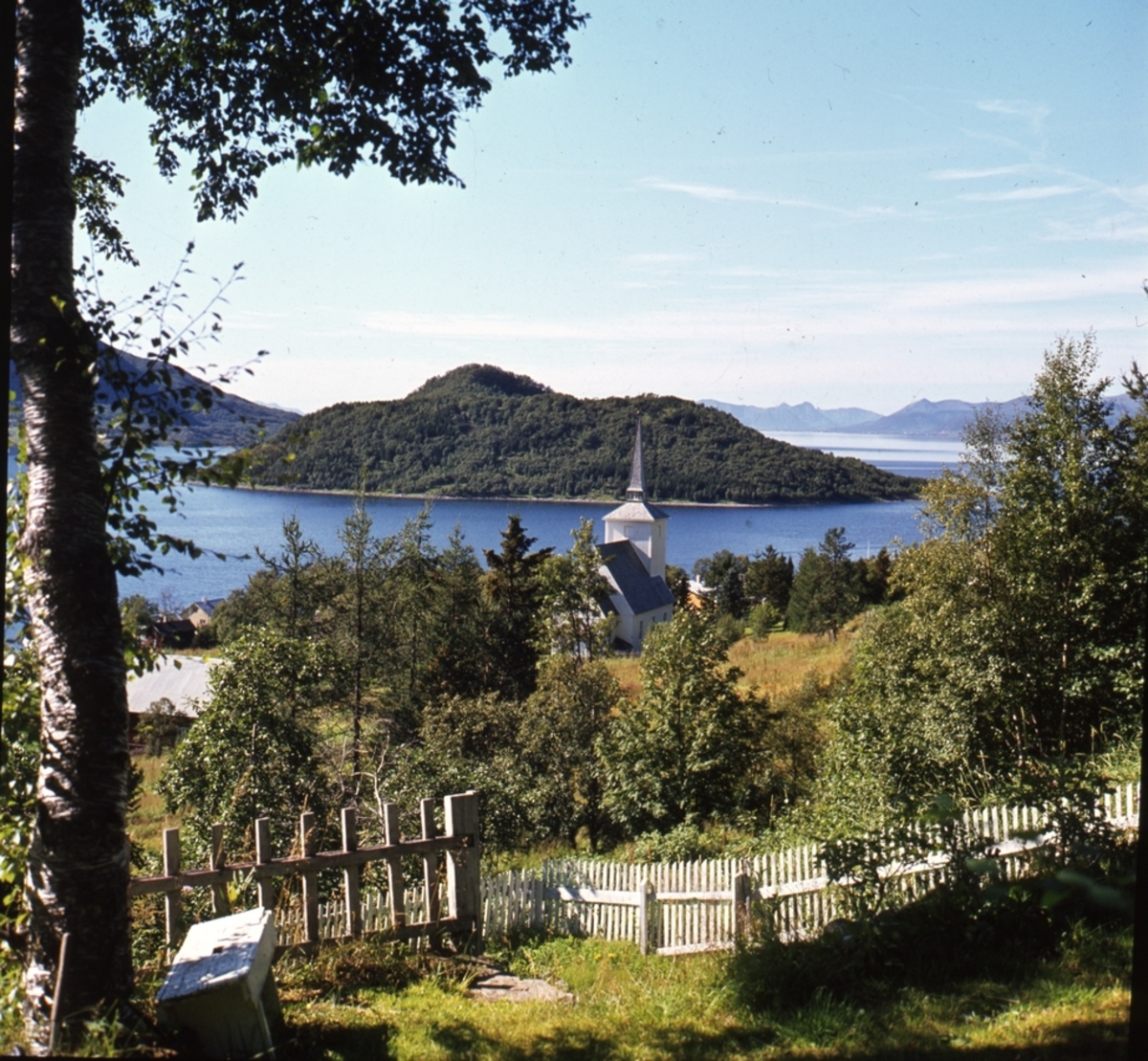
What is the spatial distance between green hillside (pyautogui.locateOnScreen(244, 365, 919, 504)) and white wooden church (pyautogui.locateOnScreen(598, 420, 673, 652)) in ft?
6.84

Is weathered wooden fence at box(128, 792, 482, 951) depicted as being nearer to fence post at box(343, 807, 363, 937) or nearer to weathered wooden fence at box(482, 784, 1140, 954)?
fence post at box(343, 807, 363, 937)

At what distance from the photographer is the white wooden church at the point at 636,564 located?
58.5 meters

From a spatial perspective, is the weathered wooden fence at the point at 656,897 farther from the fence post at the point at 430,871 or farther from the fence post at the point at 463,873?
the fence post at the point at 430,871

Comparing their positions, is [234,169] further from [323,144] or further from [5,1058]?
[5,1058]

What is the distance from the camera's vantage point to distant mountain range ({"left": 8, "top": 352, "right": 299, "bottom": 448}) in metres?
4.13

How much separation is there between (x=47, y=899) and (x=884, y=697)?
13295 mm

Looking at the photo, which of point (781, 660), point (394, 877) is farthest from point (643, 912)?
point (781, 660)

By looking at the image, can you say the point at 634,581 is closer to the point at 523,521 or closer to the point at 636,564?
the point at 636,564

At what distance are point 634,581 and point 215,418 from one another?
56.7 meters

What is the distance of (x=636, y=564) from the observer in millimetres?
63219

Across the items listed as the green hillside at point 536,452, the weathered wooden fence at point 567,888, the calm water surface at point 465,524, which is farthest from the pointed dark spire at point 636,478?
the weathered wooden fence at point 567,888

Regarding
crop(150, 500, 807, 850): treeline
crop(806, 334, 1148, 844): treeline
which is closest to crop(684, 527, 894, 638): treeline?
crop(150, 500, 807, 850): treeline

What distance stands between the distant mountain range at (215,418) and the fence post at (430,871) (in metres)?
2.66

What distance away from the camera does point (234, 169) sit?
539 centimetres
